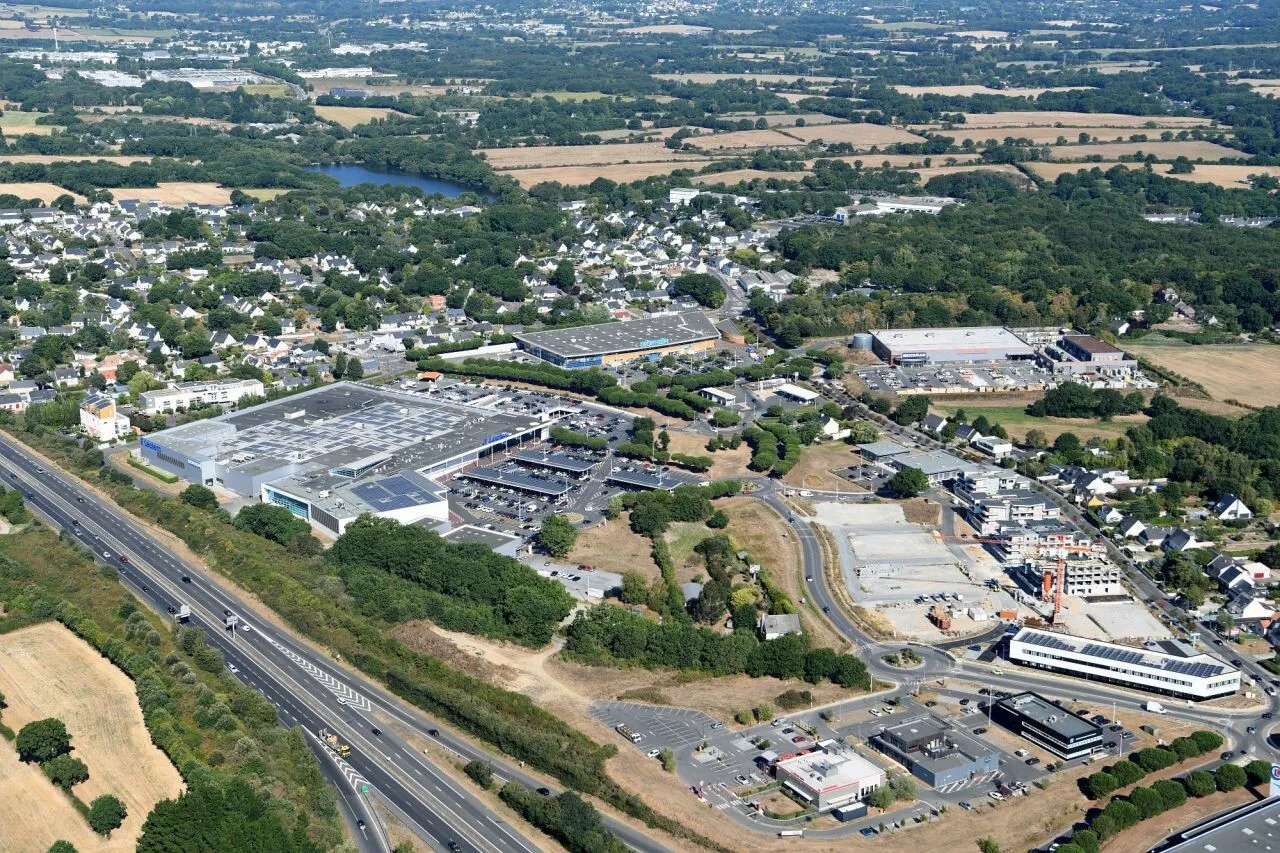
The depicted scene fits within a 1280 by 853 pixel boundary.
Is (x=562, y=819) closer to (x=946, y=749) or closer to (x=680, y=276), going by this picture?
(x=946, y=749)

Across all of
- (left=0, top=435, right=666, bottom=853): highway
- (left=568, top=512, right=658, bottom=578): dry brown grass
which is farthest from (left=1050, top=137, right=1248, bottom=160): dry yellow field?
(left=0, top=435, right=666, bottom=853): highway

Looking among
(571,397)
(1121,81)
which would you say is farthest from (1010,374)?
(1121,81)

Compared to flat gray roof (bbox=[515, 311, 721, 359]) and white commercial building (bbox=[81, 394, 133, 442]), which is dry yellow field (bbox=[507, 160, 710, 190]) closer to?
flat gray roof (bbox=[515, 311, 721, 359])

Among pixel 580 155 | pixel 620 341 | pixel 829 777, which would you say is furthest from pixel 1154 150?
pixel 829 777

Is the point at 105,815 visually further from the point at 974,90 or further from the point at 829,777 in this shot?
the point at 974,90

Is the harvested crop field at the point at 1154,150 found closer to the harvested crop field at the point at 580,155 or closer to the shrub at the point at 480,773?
the harvested crop field at the point at 580,155
